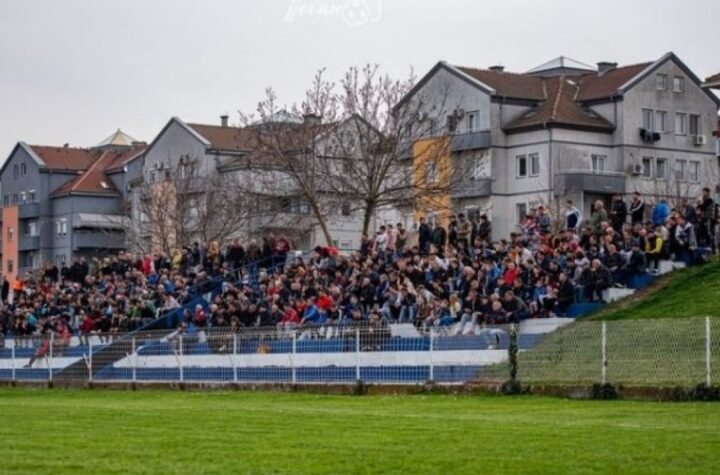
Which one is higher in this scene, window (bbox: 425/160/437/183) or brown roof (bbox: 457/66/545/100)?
brown roof (bbox: 457/66/545/100)

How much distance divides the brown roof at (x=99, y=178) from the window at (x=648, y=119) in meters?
43.0

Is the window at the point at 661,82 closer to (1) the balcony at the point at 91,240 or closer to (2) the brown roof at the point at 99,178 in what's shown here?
(2) the brown roof at the point at 99,178

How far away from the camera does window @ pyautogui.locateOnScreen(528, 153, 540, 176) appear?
283 ft

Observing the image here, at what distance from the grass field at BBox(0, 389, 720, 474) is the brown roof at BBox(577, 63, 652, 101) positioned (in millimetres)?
59697

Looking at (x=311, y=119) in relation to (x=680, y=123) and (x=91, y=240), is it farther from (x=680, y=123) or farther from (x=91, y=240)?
(x=91, y=240)

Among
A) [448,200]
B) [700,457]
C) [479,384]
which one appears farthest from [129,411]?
[448,200]

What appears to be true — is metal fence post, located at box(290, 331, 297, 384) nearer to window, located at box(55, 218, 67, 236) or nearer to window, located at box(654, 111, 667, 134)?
window, located at box(654, 111, 667, 134)

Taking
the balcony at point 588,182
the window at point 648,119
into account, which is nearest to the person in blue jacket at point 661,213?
the balcony at point 588,182

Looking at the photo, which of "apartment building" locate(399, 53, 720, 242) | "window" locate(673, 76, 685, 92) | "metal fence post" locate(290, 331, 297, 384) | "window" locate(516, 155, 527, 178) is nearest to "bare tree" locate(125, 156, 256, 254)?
"apartment building" locate(399, 53, 720, 242)

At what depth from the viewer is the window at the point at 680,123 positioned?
91.2 metres

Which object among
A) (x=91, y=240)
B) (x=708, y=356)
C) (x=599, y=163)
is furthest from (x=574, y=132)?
(x=708, y=356)

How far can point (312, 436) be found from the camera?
2031 centimetres

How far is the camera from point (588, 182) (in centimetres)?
8344

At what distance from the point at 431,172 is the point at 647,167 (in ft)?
96.0
